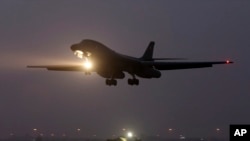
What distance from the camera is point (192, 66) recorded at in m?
75.8

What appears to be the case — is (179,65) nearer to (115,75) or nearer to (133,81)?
(133,81)

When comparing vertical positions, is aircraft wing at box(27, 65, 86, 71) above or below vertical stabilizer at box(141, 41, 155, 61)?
below

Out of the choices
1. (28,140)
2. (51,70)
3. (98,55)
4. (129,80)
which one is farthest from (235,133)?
(28,140)

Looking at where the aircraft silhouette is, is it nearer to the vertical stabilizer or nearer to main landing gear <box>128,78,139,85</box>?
main landing gear <box>128,78,139,85</box>

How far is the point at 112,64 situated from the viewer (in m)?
67.1

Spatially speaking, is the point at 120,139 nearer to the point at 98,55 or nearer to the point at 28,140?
the point at 98,55

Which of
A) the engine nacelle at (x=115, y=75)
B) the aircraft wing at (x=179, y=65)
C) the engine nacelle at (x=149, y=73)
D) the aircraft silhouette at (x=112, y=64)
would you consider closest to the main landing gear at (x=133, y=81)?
the aircraft silhouette at (x=112, y=64)

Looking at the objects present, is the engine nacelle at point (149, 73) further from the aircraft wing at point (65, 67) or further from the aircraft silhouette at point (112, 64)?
the aircraft wing at point (65, 67)

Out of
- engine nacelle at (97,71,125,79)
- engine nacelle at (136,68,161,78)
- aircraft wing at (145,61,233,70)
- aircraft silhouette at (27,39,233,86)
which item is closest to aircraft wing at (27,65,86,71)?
aircraft silhouette at (27,39,233,86)

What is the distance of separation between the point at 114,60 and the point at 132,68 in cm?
452

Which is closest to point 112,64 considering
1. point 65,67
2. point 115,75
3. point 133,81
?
point 115,75

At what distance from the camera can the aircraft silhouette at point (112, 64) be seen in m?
64.4

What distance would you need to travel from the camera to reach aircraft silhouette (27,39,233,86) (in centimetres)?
6438

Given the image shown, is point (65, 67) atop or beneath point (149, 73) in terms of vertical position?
atop
